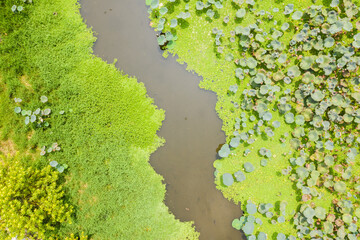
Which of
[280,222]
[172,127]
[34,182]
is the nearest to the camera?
[34,182]

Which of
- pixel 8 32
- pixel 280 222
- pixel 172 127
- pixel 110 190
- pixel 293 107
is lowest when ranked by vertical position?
pixel 280 222

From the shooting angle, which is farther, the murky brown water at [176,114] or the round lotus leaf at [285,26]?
the murky brown water at [176,114]

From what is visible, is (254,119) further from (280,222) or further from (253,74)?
(280,222)

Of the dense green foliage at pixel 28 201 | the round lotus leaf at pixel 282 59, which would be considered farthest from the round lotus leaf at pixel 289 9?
the dense green foliage at pixel 28 201

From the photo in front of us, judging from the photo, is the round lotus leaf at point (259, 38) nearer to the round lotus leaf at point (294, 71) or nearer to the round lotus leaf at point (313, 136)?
the round lotus leaf at point (294, 71)

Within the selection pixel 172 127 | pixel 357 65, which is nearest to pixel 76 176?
pixel 172 127
